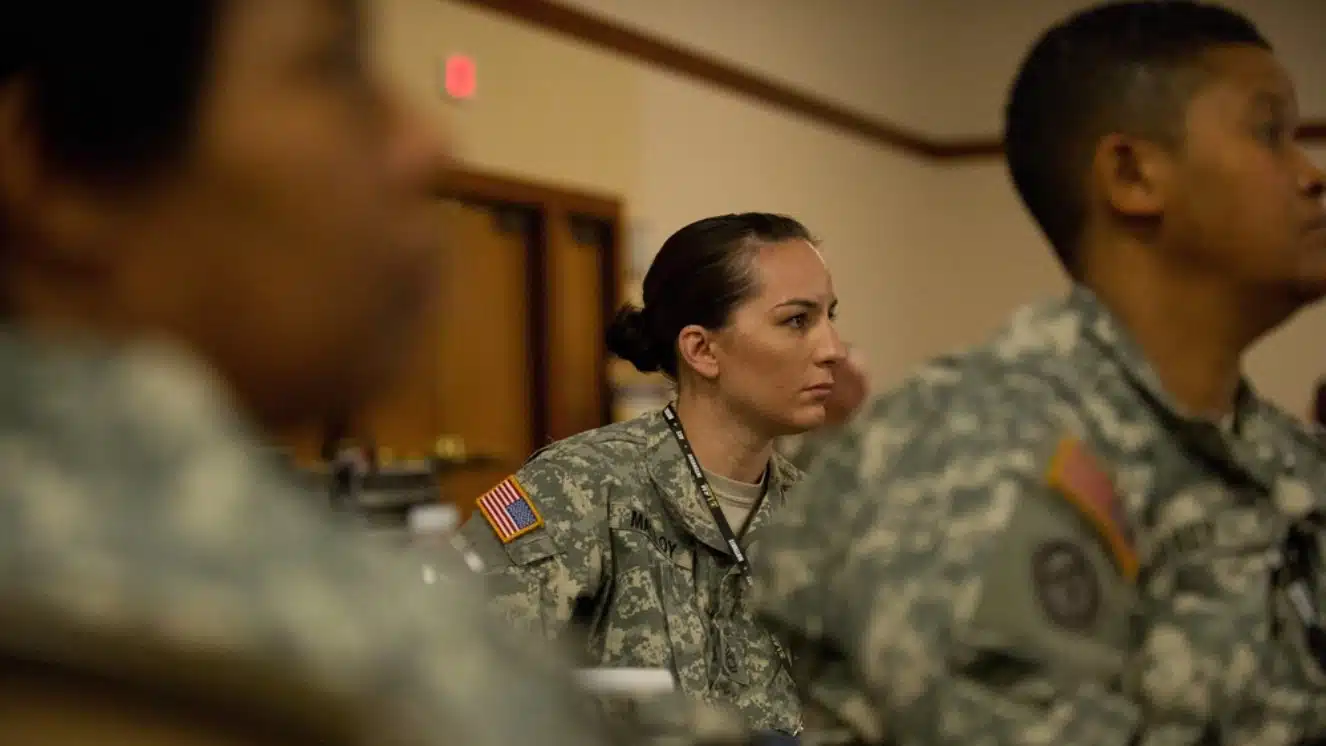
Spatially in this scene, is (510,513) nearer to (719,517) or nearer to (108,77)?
(719,517)

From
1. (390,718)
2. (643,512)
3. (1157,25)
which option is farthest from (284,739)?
(643,512)

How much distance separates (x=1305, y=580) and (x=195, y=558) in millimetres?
1097

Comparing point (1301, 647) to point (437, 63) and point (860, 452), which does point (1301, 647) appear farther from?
point (437, 63)

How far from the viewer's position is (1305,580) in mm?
1238

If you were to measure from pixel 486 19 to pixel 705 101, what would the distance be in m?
1.47

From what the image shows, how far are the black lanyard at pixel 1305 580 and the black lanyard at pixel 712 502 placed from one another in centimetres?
109

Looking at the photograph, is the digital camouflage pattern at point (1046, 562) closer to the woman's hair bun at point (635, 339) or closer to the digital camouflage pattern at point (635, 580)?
the digital camouflage pattern at point (635, 580)

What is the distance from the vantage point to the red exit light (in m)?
4.77

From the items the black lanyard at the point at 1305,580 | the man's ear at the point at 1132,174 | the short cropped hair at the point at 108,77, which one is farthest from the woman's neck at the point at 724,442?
the short cropped hair at the point at 108,77

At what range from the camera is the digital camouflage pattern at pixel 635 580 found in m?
2.13

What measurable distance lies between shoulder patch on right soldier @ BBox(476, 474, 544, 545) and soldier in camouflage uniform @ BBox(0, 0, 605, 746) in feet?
5.17

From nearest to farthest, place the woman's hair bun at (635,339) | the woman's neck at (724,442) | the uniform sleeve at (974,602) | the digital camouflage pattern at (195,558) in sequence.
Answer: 1. the digital camouflage pattern at (195,558)
2. the uniform sleeve at (974,602)
3. the woman's neck at (724,442)
4. the woman's hair bun at (635,339)

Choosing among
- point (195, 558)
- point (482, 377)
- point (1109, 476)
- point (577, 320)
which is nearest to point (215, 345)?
point (195, 558)

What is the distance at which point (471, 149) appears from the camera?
190 inches
